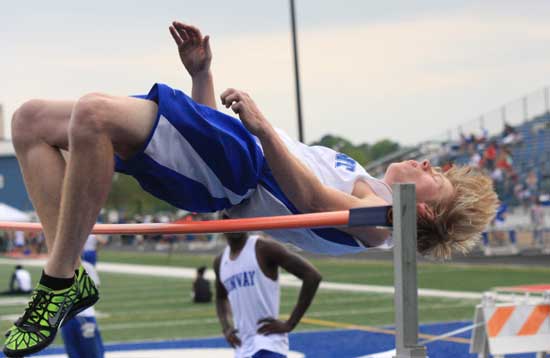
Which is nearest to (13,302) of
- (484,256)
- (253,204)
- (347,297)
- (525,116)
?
(347,297)

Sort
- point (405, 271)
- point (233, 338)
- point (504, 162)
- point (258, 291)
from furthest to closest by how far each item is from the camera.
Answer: point (504, 162) < point (233, 338) < point (258, 291) < point (405, 271)

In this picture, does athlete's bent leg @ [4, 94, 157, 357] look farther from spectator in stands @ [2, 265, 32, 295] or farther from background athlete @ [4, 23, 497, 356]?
spectator in stands @ [2, 265, 32, 295]

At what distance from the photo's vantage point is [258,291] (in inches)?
270

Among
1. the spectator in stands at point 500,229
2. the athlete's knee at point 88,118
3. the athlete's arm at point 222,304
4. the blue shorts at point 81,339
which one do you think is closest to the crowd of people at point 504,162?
the spectator in stands at point 500,229

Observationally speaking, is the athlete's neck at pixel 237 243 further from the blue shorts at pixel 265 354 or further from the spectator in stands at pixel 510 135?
the spectator in stands at pixel 510 135

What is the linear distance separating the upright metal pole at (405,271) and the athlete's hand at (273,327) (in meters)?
3.59

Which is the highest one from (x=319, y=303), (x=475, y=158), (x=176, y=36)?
(x=176, y=36)

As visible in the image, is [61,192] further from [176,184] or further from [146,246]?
[146,246]

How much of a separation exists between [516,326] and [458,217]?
12.1 ft

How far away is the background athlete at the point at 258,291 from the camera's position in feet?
22.0

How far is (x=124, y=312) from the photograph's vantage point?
16.4m

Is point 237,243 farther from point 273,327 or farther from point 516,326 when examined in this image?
point 516,326

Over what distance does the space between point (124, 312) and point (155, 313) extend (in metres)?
0.63

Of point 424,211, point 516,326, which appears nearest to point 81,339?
point 516,326
